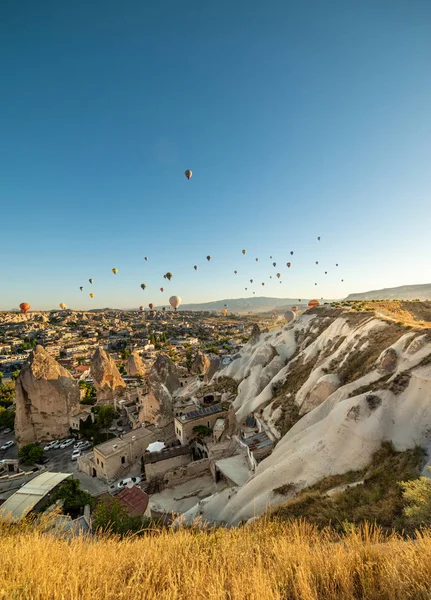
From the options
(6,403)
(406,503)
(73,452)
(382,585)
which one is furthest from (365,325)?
(6,403)

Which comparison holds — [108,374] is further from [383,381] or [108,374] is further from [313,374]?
[383,381]

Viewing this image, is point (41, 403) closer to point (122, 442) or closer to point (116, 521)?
point (122, 442)

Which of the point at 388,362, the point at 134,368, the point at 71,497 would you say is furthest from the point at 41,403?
the point at 388,362

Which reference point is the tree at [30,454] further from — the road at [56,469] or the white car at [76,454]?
the white car at [76,454]

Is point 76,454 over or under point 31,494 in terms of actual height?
under

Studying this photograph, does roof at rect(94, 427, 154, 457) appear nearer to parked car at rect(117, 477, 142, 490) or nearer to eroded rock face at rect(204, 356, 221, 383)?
parked car at rect(117, 477, 142, 490)

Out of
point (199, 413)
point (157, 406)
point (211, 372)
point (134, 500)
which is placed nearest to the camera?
point (134, 500)

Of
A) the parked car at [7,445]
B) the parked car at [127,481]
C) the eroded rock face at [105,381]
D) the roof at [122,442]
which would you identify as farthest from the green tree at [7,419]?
the parked car at [127,481]

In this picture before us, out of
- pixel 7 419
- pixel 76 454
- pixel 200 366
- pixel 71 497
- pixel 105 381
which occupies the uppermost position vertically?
pixel 105 381
